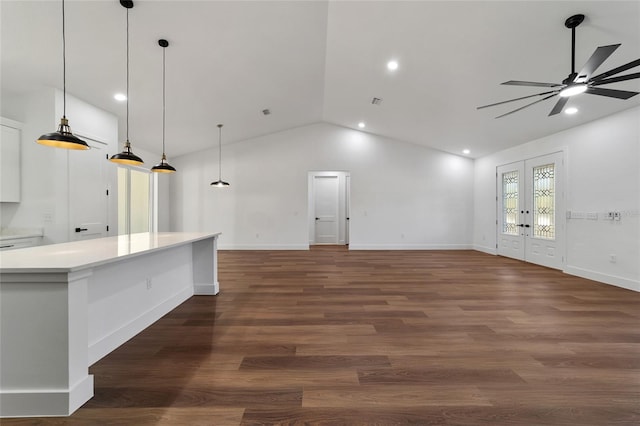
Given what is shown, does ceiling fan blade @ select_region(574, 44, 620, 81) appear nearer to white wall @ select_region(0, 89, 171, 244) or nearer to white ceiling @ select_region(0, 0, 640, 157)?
white ceiling @ select_region(0, 0, 640, 157)

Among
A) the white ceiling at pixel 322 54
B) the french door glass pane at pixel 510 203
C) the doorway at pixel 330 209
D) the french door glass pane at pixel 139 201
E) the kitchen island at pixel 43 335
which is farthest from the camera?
the doorway at pixel 330 209

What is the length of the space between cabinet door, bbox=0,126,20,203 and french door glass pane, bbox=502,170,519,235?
29.7 ft

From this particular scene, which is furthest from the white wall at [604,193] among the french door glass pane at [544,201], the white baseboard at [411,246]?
the white baseboard at [411,246]

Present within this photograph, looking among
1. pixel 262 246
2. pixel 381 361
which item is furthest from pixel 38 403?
pixel 262 246

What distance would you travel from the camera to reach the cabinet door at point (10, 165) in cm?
357

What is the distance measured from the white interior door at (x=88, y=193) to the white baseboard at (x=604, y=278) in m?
8.18

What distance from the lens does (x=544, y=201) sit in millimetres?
5406

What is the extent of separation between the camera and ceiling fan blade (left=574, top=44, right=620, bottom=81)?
6.32 ft

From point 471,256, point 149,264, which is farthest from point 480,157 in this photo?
point 149,264

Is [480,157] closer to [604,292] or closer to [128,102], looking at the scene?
[604,292]

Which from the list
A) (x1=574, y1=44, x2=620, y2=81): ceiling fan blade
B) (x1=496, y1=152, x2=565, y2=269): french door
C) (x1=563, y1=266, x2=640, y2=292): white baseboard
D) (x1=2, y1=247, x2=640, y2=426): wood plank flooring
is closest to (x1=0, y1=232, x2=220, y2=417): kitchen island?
(x1=2, y1=247, x2=640, y2=426): wood plank flooring

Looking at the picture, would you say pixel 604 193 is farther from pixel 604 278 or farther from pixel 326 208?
pixel 326 208

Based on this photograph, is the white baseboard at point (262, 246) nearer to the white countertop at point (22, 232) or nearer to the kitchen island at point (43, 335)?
the white countertop at point (22, 232)

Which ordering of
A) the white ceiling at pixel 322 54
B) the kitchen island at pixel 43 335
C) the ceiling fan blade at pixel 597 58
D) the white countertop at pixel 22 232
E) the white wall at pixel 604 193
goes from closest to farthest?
1. the kitchen island at pixel 43 335
2. the ceiling fan blade at pixel 597 58
3. the white ceiling at pixel 322 54
4. the white countertop at pixel 22 232
5. the white wall at pixel 604 193
